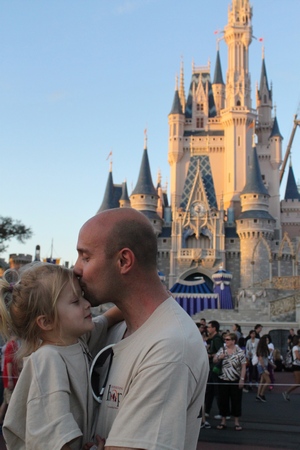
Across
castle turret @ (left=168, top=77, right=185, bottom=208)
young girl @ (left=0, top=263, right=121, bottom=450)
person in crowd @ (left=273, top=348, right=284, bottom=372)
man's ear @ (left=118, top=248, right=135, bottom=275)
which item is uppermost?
castle turret @ (left=168, top=77, right=185, bottom=208)

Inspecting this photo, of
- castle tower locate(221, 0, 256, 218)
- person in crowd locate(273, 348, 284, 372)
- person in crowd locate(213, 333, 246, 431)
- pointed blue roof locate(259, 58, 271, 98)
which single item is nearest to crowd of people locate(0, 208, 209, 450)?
person in crowd locate(213, 333, 246, 431)

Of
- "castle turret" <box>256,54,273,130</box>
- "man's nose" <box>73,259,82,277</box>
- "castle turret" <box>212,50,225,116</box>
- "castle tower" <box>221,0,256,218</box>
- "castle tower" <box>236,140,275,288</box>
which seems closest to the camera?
"man's nose" <box>73,259,82,277</box>

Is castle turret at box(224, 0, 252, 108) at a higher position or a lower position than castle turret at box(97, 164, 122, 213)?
higher

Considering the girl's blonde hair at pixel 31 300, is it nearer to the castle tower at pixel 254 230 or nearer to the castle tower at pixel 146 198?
the castle tower at pixel 254 230

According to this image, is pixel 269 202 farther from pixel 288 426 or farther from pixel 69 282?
pixel 69 282

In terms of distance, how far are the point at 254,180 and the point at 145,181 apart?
896 centimetres

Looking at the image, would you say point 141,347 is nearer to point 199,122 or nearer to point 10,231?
point 10,231

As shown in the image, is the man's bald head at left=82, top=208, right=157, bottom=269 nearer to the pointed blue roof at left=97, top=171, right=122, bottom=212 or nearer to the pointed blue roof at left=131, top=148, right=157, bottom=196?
the pointed blue roof at left=131, top=148, right=157, bottom=196

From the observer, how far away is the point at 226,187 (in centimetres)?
4756

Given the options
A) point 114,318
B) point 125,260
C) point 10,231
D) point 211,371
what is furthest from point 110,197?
point 125,260

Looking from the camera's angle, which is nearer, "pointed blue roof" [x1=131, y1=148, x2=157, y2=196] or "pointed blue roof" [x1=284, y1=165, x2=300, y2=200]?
"pointed blue roof" [x1=131, y1=148, x2=157, y2=196]

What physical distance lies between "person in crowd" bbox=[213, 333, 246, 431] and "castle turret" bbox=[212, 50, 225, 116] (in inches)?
1801

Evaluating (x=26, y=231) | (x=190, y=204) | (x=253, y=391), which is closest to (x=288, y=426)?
(x=253, y=391)

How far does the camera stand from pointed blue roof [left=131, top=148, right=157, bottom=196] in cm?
4562
